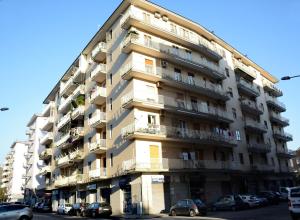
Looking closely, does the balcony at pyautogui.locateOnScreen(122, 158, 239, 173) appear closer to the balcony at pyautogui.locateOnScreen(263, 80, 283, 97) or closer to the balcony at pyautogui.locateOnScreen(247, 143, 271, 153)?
the balcony at pyautogui.locateOnScreen(247, 143, 271, 153)

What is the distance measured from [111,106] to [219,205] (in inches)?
587

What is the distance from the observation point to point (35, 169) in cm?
6850

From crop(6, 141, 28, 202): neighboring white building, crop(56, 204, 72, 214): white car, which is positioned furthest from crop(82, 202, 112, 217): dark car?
crop(6, 141, 28, 202): neighboring white building

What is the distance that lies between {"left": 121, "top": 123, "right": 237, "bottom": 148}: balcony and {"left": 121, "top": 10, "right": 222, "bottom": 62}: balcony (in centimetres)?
1043

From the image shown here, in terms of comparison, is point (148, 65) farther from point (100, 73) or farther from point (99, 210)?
point (99, 210)

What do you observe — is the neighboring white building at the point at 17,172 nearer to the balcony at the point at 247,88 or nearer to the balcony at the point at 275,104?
the balcony at the point at 275,104

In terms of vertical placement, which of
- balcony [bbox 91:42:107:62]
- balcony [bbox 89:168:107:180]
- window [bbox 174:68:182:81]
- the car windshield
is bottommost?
the car windshield

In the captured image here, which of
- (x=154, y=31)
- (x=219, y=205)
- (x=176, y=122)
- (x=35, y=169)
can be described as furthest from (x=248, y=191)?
(x=35, y=169)

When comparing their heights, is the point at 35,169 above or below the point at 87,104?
below

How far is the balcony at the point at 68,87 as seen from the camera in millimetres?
45431

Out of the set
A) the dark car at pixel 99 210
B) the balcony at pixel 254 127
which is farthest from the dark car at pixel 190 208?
the balcony at pixel 254 127

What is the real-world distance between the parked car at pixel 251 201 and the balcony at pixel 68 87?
28.8 metres

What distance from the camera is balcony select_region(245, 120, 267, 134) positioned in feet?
139

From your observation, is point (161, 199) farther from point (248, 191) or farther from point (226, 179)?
point (248, 191)
